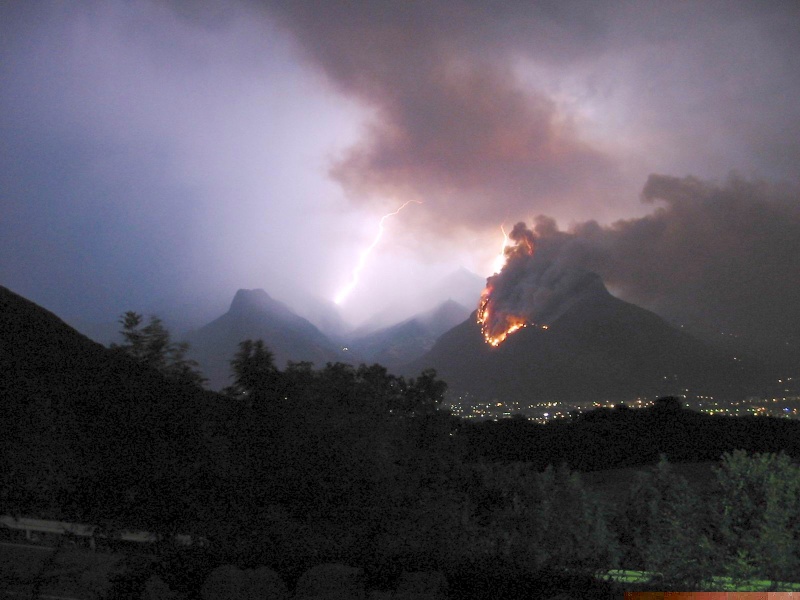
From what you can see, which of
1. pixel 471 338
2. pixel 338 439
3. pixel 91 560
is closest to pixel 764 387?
pixel 471 338

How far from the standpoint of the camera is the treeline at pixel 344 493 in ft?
25.9

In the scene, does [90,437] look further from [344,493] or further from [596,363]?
[596,363]

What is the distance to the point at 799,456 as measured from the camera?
60.6ft

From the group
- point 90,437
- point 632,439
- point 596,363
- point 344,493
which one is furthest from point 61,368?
point 596,363

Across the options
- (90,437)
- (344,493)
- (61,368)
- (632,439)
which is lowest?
(344,493)

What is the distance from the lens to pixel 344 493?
1066 cm

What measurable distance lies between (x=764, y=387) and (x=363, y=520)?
57.0 m

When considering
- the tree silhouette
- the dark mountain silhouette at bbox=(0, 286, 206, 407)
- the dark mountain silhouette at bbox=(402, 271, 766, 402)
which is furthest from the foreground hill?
Result: the dark mountain silhouette at bbox=(402, 271, 766, 402)

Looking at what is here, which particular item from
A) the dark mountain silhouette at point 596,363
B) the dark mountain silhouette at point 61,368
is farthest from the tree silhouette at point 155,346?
the dark mountain silhouette at point 596,363

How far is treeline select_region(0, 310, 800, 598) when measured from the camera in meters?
7.91

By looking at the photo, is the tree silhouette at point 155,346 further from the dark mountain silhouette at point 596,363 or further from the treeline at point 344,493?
the dark mountain silhouette at point 596,363

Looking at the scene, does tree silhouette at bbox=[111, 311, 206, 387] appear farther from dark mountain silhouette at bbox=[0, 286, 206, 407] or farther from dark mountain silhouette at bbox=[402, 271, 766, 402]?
dark mountain silhouette at bbox=[402, 271, 766, 402]

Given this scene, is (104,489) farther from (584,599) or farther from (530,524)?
(584,599)

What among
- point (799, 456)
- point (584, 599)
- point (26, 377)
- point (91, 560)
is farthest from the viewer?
point (799, 456)
